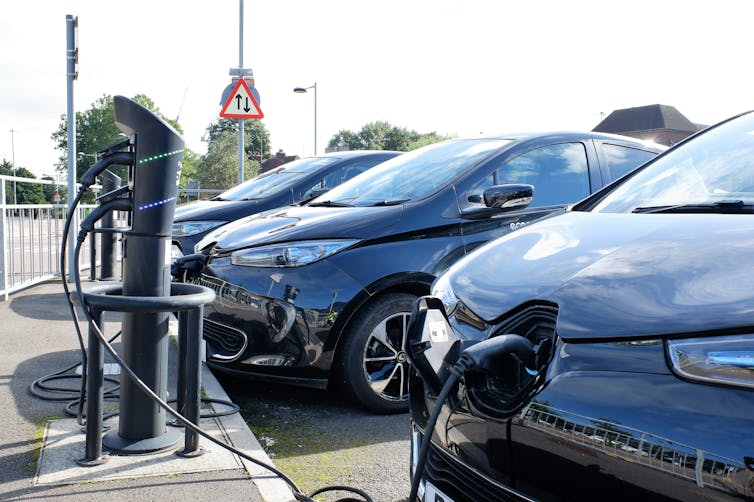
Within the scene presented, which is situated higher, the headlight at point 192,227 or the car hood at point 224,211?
the car hood at point 224,211

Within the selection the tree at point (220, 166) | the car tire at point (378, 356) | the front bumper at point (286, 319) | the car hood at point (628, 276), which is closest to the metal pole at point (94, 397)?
the front bumper at point (286, 319)

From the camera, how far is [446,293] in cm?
214

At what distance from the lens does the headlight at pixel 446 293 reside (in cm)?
204

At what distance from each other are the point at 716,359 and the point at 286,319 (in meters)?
2.69

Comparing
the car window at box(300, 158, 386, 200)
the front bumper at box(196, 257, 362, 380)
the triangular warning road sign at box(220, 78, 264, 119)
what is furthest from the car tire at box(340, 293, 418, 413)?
the triangular warning road sign at box(220, 78, 264, 119)

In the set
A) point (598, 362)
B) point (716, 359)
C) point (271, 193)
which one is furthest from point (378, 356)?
point (271, 193)

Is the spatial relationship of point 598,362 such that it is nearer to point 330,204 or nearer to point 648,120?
point 330,204

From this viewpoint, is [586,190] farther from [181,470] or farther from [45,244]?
[45,244]

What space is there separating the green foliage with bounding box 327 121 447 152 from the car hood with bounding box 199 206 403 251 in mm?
87562

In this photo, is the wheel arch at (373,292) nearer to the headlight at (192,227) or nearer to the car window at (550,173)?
the car window at (550,173)

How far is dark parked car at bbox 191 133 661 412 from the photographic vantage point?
3.74 m

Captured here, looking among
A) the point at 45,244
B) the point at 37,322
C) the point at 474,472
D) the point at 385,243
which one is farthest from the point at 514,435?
the point at 45,244

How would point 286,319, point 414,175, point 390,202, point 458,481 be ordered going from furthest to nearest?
point 414,175 → point 390,202 → point 286,319 → point 458,481

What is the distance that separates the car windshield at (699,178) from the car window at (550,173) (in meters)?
1.55
